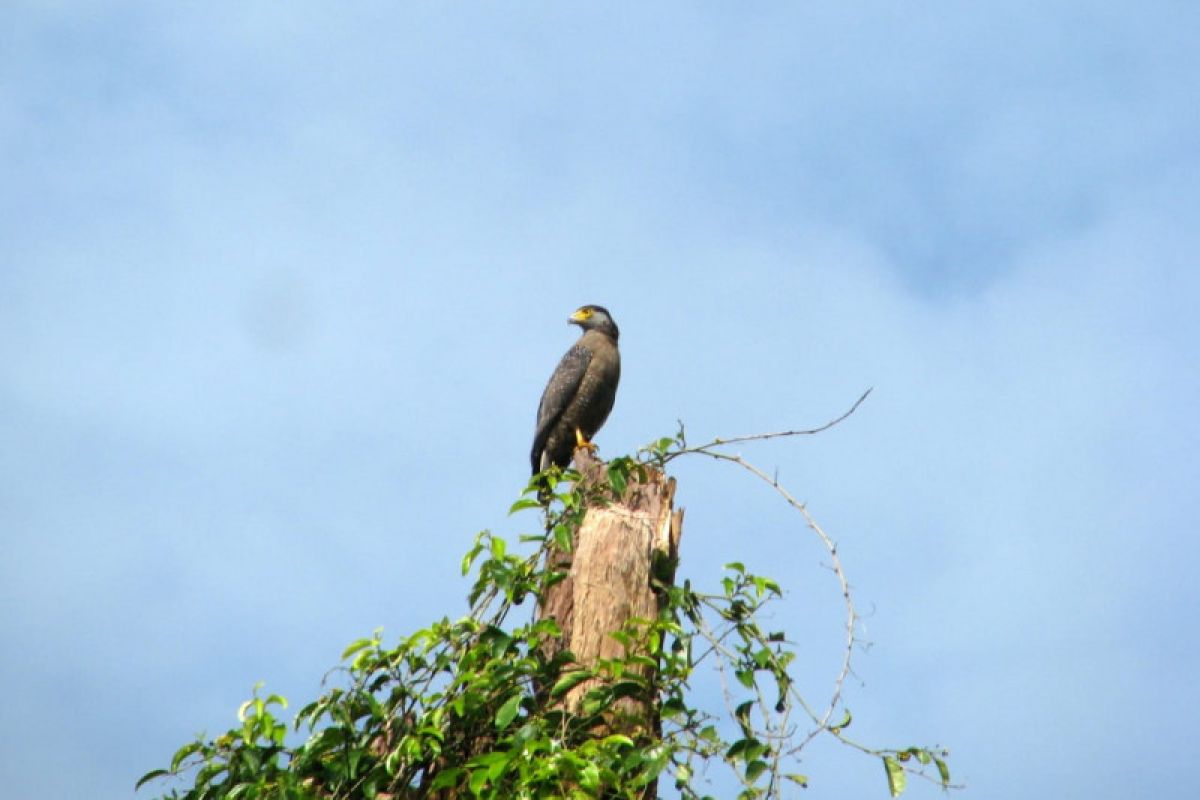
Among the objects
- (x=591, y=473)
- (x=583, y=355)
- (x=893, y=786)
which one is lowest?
(x=893, y=786)

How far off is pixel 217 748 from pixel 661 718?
1.65 metres

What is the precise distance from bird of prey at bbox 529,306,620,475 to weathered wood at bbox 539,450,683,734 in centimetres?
329

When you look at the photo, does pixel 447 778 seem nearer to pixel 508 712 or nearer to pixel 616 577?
pixel 508 712

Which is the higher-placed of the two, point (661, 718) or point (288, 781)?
point (661, 718)

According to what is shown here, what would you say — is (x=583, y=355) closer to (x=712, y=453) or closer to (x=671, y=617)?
(x=712, y=453)

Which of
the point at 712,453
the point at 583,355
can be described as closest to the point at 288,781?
the point at 712,453

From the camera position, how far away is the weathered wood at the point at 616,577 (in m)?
4.67

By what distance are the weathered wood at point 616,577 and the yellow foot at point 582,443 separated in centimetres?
304

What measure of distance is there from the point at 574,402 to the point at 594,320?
1.03 metres

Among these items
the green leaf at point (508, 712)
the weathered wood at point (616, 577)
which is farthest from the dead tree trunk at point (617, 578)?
the green leaf at point (508, 712)

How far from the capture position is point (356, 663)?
4.79 metres

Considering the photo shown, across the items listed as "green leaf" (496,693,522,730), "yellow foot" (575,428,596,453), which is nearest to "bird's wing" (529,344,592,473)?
"yellow foot" (575,428,596,453)

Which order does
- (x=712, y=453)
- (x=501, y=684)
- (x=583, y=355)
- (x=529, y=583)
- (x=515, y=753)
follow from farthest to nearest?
(x=583, y=355) < (x=712, y=453) < (x=529, y=583) < (x=501, y=684) < (x=515, y=753)

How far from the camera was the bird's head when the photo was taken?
932cm
